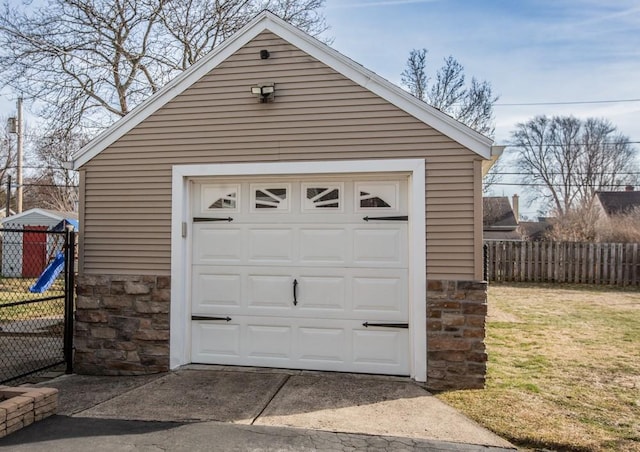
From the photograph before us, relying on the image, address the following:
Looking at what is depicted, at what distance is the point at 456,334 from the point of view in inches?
189

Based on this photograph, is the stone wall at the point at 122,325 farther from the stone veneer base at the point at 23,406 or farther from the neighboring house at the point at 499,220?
the neighboring house at the point at 499,220

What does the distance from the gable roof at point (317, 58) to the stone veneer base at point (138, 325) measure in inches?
60.6

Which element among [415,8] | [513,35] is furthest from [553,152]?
[415,8]

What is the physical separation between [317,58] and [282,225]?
1.93 m

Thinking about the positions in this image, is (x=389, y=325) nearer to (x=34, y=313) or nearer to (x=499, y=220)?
(x=34, y=313)

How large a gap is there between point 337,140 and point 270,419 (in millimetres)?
2935

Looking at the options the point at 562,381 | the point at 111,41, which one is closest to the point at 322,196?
the point at 562,381

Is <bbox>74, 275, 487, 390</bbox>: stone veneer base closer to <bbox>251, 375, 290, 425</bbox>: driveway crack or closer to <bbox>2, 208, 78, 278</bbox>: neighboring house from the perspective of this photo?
<bbox>251, 375, 290, 425</bbox>: driveway crack

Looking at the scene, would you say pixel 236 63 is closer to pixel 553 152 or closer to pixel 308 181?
pixel 308 181

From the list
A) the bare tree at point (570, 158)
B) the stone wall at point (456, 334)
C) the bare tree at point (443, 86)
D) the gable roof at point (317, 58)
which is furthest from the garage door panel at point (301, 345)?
the bare tree at point (570, 158)

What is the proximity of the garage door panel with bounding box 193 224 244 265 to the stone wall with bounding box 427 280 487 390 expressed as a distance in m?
2.27

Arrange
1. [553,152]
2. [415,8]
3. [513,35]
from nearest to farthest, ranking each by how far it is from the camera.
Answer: [415,8]
[513,35]
[553,152]

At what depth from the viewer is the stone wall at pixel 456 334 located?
475cm

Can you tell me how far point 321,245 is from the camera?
5.30m
